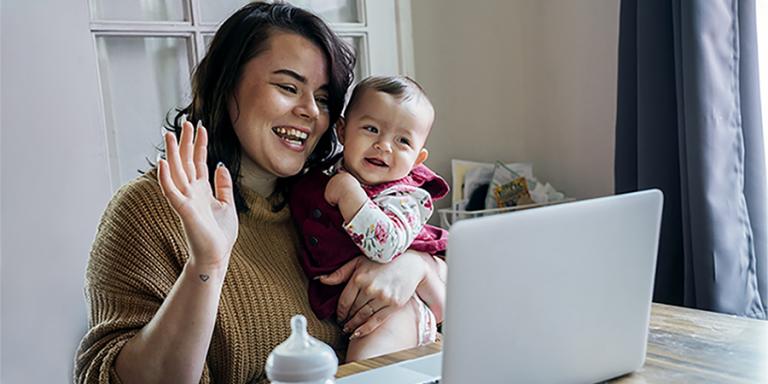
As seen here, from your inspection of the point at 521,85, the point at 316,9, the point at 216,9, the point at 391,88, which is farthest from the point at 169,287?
the point at 521,85

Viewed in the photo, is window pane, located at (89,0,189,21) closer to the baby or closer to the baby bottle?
the baby

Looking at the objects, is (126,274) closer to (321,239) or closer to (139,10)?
(321,239)

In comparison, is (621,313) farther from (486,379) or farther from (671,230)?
(671,230)

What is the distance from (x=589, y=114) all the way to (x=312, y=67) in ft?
4.02

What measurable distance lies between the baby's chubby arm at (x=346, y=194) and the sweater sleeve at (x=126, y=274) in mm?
282

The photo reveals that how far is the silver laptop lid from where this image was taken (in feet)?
3.01

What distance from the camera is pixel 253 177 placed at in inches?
62.1

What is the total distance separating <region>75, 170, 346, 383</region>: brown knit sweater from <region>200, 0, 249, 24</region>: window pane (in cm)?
78

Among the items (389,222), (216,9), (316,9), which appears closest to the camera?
(389,222)

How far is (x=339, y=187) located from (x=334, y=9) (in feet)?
3.36

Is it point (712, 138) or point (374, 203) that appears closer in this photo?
point (374, 203)

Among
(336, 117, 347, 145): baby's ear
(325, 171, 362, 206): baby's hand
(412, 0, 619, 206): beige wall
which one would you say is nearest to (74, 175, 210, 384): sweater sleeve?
(325, 171, 362, 206): baby's hand

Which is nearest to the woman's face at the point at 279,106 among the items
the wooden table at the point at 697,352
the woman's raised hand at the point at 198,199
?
the woman's raised hand at the point at 198,199

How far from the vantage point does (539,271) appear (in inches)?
37.9
